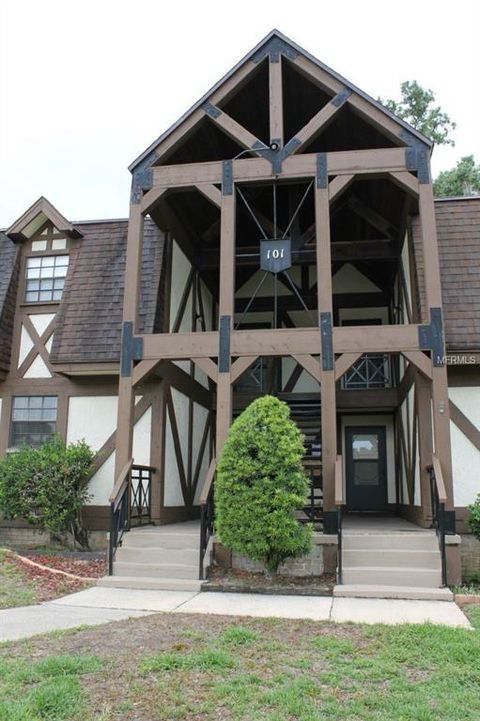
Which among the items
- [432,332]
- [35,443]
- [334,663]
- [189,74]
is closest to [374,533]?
[432,332]

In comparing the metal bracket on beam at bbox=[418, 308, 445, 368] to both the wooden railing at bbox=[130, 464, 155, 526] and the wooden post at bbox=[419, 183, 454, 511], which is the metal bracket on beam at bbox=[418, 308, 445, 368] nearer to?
the wooden post at bbox=[419, 183, 454, 511]

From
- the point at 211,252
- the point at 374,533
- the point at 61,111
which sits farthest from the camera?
the point at 61,111

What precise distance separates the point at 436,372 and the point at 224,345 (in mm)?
3476

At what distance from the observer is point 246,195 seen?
Answer: 45.3 ft

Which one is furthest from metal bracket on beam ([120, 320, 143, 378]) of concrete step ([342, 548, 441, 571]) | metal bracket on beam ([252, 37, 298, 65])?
metal bracket on beam ([252, 37, 298, 65])

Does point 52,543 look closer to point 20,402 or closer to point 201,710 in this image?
point 20,402

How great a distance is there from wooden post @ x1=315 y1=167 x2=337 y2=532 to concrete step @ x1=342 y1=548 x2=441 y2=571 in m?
0.54

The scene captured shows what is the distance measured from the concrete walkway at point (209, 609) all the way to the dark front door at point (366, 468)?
718 cm

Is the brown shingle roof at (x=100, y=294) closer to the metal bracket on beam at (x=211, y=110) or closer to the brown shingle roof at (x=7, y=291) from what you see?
the brown shingle roof at (x=7, y=291)

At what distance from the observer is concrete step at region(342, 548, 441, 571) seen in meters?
8.91

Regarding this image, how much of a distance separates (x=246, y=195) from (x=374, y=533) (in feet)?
25.6

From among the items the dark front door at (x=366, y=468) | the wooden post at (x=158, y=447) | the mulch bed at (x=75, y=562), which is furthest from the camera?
the dark front door at (x=366, y=468)

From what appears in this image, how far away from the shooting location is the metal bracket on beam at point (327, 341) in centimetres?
1016

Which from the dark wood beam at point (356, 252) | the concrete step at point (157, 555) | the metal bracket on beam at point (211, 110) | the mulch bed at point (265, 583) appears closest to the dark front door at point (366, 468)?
the dark wood beam at point (356, 252)
